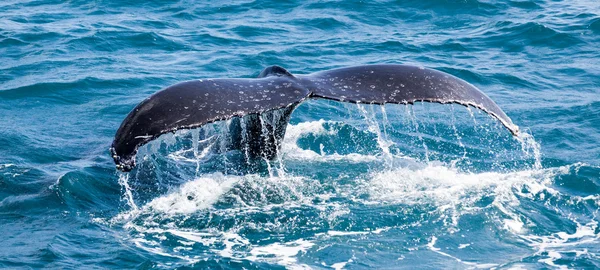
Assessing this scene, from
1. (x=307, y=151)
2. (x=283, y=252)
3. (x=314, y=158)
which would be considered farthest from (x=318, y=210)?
(x=307, y=151)

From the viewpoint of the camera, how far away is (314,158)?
980 centimetres

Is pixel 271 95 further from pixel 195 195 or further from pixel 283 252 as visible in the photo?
pixel 195 195

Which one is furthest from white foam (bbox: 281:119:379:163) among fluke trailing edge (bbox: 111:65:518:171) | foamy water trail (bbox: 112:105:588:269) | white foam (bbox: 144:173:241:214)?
fluke trailing edge (bbox: 111:65:518:171)

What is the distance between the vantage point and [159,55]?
52.8 feet

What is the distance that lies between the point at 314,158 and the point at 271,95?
3093 millimetres

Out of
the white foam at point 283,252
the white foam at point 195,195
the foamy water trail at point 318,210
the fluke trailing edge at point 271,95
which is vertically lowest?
the white foam at point 283,252

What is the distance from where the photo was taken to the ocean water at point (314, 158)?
7316 millimetres

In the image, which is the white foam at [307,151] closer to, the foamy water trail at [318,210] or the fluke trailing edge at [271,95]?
the foamy water trail at [318,210]

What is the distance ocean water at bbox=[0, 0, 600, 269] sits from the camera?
7.32 m

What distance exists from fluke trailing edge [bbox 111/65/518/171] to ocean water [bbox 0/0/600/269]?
1.11ft

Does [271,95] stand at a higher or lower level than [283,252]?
higher

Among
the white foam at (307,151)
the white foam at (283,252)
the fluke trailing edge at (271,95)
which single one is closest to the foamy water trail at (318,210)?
the white foam at (283,252)

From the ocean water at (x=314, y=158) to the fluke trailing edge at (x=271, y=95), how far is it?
0.34 meters

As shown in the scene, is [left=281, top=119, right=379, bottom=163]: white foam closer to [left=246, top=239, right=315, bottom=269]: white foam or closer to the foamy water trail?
the foamy water trail
